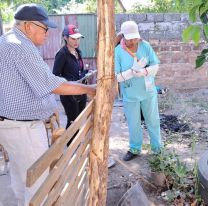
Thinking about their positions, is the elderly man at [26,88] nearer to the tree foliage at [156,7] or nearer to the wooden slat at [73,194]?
the wooden slat at [73,194]

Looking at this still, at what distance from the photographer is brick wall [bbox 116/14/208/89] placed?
26.3 feet

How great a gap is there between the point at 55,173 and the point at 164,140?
3.83m

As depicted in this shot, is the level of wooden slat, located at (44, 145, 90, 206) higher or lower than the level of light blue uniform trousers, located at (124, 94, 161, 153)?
higher

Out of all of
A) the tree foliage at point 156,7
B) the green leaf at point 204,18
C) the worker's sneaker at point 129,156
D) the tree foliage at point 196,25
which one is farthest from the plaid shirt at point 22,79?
the tree foliage at point 156,7

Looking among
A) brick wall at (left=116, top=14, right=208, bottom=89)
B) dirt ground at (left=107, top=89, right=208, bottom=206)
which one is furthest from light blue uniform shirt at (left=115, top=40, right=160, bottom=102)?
brick wall at (left=116, top=14, right=208, bottom=89)

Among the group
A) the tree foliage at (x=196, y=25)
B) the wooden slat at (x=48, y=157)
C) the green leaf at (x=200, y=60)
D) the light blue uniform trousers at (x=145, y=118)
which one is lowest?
the light blue uniform trousers at (x=145, y=118)

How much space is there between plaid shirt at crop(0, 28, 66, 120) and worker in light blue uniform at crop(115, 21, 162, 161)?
1638mm

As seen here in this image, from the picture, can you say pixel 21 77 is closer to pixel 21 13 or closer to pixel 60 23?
pixel 21 13

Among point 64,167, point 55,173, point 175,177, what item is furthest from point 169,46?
point 55,173

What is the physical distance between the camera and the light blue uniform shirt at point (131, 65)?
419cm

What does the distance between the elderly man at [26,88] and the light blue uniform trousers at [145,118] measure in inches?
69.4

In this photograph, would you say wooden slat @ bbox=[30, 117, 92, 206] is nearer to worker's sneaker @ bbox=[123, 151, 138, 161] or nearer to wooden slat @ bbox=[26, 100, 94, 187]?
wooden slat @ bbox=[26, 100, 94, 187]

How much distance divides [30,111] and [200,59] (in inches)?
49.9

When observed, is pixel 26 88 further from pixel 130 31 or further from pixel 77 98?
pixel 77 98
